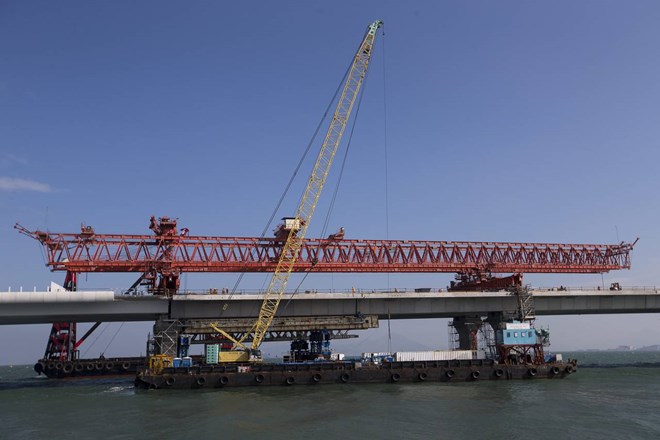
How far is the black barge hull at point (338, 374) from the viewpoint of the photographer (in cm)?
5953

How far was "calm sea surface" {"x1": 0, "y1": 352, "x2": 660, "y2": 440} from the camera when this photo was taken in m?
34.7

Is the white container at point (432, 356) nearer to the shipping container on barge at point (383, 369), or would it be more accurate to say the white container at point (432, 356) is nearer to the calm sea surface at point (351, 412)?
the shipping container on barge at point (383, 369)

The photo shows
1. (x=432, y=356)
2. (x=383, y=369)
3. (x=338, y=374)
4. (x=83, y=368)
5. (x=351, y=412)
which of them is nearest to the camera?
(x=351, y=412)

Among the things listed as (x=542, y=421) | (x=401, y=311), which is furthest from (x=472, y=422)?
(x=401, y=311)

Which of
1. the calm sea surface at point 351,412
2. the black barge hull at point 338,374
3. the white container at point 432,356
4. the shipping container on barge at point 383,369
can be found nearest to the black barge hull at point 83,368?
the calm sea surface at point 351,412

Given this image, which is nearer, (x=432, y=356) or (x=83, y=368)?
(x=432, y=356)

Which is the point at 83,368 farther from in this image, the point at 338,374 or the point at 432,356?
the point at 432,356

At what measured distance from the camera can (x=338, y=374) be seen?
62031mm

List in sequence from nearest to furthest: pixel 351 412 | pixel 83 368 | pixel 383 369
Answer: pixel 351 412
pixel 383 369
pixel 83 368

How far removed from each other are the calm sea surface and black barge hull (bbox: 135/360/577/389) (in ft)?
7.71

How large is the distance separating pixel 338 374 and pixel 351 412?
20671 millimetres

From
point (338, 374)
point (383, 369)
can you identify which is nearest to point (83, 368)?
point (338, 374)

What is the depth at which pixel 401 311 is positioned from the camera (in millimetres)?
78250

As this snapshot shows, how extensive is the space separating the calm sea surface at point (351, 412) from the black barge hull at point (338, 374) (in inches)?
92.5
